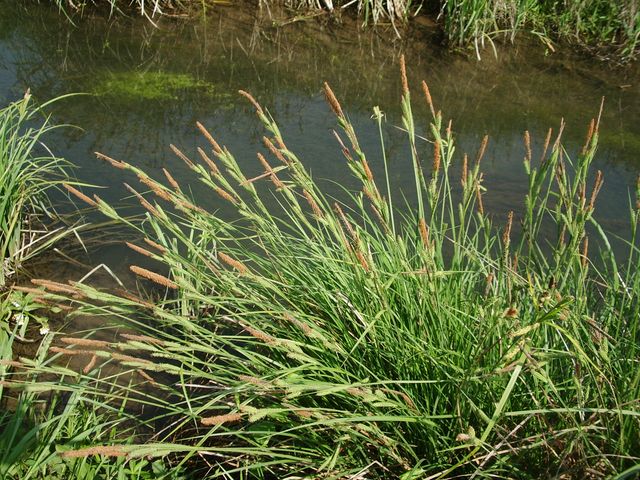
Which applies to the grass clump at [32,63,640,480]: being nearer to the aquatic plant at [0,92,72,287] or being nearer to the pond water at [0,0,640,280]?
the aquatic plant at [0,92,72,287]

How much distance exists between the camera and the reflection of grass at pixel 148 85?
4.73 m

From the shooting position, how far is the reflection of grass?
4730 millimetres

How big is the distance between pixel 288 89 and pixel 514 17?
1.87 meters

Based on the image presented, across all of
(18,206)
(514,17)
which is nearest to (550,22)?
(514,17)

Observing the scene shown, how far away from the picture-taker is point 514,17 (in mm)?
5555

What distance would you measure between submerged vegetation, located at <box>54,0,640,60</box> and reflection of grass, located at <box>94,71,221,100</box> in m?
Answer: 1.02

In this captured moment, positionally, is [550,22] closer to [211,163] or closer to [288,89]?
[288,89]

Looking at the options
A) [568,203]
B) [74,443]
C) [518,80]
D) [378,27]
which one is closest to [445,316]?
[568,203]

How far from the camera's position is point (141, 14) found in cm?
599

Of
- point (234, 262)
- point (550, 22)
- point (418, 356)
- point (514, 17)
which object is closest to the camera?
point (234, 262)

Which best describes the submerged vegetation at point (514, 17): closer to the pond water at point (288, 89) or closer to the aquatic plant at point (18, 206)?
the pond water at point (288, 89)

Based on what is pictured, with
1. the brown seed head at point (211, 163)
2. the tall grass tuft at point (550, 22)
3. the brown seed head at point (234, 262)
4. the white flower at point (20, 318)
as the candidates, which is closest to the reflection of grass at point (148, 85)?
the tall grass tuft at point (550, 22)

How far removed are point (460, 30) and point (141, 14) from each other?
253 centimetres

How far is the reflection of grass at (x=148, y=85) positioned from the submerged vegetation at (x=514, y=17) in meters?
1.02
